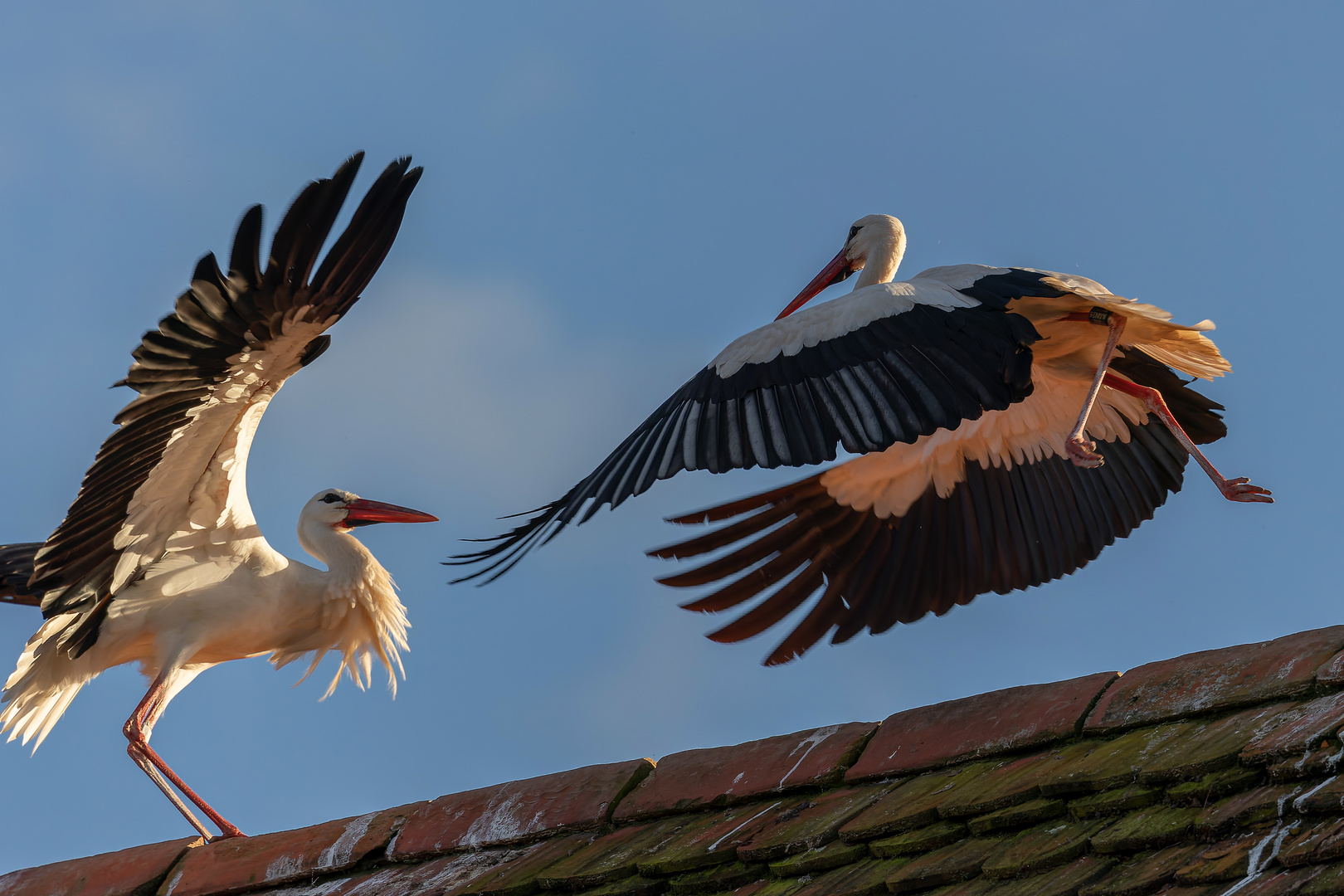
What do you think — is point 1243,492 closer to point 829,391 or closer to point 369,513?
point 829,391

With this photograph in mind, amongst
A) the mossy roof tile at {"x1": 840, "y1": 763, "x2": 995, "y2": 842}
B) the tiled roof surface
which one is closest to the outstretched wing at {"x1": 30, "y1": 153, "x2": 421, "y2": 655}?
the tiled roof surface

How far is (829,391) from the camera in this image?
13.9 feet

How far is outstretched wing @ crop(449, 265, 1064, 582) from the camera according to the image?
4.04 m

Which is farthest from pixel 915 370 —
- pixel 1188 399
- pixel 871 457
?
pixel 1188 399

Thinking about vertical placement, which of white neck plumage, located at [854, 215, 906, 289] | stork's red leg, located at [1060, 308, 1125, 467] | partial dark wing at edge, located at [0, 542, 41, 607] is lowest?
stork's red leg, located at [1060, 308, 1125, 467]

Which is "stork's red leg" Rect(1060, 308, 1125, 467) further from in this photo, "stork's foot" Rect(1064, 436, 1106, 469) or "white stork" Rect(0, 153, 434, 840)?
"white stork" Rect(0, 153, 434, 840)

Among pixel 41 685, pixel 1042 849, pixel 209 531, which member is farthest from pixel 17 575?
pixel 1042 849

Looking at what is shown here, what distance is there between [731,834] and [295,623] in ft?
14.3

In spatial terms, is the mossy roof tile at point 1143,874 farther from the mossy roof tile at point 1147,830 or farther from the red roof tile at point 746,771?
the red roof tile at point 746,771

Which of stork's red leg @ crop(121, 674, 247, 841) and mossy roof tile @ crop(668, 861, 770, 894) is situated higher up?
stork's red leg @ crop(121, 674, 247, 841)

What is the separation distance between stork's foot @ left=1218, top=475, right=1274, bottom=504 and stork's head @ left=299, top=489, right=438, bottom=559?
4.28 meters

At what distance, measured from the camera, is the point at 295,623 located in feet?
22.4

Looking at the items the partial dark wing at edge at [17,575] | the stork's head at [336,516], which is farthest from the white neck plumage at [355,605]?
the partial dark wing at edge at [17,575]

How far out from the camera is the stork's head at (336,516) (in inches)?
290
